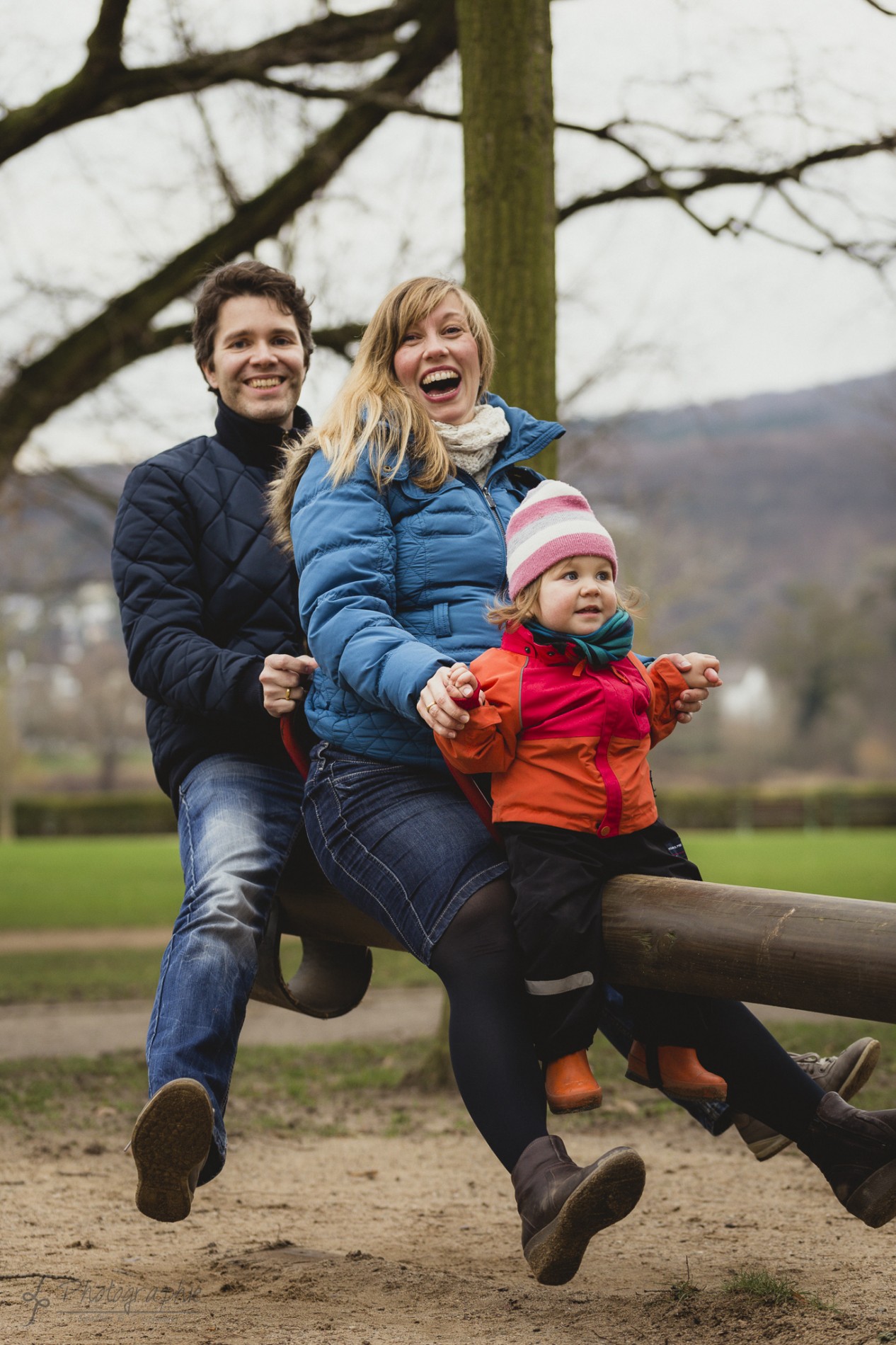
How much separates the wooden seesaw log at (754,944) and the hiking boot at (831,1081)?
57 cm

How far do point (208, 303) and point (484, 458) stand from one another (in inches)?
36.9

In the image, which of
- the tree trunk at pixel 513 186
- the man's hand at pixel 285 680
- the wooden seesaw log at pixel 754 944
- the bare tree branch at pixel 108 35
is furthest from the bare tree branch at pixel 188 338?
the wooden seesaw log at pixel 754 944

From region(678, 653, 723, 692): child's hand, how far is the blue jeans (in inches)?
38.8

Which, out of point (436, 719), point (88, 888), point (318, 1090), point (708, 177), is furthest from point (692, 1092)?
point (88, 888)

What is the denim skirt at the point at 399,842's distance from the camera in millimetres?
2648

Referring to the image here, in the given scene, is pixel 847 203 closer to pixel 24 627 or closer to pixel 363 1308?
pixel 363 1308

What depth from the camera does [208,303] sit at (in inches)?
138

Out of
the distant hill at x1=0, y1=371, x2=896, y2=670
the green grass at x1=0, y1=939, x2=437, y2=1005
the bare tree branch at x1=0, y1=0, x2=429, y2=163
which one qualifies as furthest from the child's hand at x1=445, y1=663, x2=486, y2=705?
the distant hill at x1=0, y1=371, x2=896, y2=670

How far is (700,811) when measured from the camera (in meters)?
40.7

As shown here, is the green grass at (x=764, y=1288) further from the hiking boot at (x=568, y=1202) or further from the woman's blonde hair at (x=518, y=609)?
the woman's blonde hair at (x=518, y=609)

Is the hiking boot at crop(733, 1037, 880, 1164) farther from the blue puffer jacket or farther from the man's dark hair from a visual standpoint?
the man's dark hair

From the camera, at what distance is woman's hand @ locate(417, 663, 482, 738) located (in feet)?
8.09

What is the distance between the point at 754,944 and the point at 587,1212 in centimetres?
53

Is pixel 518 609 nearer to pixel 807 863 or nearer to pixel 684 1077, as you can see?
pixel 684 1077
